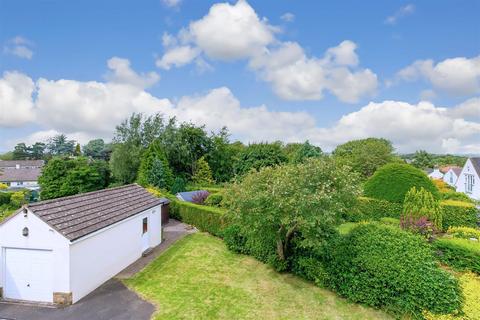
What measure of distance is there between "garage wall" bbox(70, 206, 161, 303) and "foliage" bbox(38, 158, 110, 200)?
24.3 m

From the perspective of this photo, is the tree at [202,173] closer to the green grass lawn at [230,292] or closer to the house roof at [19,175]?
the green grass lawn at [230,292]

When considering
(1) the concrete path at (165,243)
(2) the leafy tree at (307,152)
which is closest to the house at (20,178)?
(1) the concrete path at (165,243)

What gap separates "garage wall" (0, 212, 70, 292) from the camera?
379 inches

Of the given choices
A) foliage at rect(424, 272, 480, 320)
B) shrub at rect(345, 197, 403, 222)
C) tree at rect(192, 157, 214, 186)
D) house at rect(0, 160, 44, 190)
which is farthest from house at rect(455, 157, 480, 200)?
house at rect(0, 160, 44, 190)

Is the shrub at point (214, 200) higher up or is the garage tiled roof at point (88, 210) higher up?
the garage tiled roof at point (88, 210)

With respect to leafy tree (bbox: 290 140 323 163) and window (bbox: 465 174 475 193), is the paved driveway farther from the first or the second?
window (bbox: 465 174 475 193)

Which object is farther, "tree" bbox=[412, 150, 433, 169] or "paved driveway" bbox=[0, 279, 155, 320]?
"tree" bbox=[412, 150, 433, 169]

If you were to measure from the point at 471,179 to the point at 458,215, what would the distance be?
74.0 ft

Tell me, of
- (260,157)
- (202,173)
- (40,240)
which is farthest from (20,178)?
(40,240)

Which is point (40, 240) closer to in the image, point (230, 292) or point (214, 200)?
point (230, 292)

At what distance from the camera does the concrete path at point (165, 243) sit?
41.9ft

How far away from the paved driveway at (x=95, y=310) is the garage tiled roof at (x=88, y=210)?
93.6 inches

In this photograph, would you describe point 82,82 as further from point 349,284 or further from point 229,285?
point 349,284

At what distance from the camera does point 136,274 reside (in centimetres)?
1245
